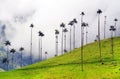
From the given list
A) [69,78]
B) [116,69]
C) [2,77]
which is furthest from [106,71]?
[2,77]

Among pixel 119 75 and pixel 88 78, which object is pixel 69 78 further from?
pixel 119 75

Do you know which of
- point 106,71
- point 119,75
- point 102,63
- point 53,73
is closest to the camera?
point 119,75

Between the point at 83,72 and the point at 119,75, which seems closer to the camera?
the point at 119,75

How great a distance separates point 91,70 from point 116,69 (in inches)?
489

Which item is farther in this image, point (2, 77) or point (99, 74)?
point (2, 77)

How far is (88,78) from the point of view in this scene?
155 metres

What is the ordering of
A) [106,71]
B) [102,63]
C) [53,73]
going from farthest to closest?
1. [102,63]
2. [53,73]
3. [106,71]

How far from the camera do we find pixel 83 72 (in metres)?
170

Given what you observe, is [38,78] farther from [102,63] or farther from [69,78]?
[102,63]

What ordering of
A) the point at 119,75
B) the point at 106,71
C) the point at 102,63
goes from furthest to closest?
the point at 102,63 < the point at 106,71 < the point at 119,75

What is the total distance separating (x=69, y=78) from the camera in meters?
160

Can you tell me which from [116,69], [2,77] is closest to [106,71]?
[116,69]

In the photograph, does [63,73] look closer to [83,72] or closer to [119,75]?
[83,72]

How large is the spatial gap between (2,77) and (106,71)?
54348 mm
